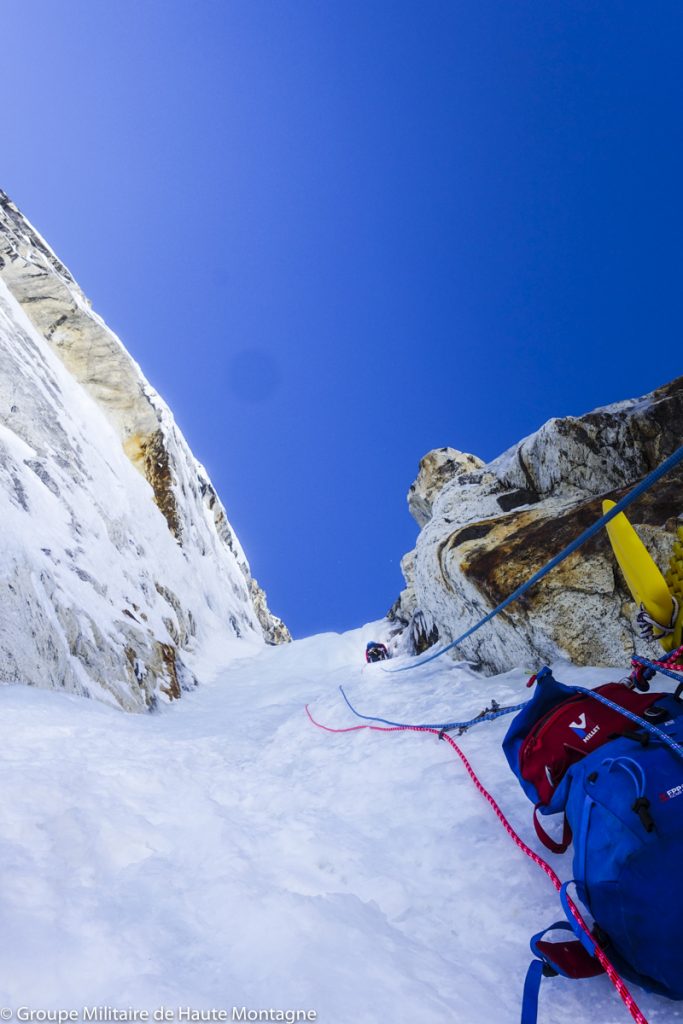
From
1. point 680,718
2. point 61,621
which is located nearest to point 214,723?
Result: point 61,621

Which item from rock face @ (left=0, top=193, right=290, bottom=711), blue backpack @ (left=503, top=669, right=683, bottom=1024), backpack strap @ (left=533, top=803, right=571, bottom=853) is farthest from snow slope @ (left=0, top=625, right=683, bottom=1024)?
rock face @ (left=0, top=193, right=290, bottom=711)

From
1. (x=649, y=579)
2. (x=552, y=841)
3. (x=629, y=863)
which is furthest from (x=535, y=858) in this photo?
(x=649, y=579)

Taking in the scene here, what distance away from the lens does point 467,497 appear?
1052cm

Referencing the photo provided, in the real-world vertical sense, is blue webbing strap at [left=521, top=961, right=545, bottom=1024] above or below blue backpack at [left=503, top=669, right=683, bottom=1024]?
below

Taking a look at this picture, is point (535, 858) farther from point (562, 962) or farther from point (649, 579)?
point (649, 579)

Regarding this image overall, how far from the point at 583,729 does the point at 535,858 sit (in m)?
0.76

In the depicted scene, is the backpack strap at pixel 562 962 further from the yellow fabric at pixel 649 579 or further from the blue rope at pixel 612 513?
the yellow fabric at pixel 649 579

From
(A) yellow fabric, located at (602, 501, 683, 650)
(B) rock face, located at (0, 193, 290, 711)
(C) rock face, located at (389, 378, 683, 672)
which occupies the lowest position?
(A) yellow fabric, located at (602, 501, 683, 650)

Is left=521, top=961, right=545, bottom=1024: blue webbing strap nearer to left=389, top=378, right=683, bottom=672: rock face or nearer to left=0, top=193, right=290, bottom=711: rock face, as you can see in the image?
left=389, top=378, right=683, bottom=672: rock face

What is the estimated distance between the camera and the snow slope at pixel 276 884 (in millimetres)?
1920

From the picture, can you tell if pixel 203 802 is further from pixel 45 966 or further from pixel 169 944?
pixel 45 966

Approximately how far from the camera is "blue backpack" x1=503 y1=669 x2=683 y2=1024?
1901 mm

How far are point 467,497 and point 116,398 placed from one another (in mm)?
22231

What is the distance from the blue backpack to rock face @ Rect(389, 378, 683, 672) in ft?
11.3
